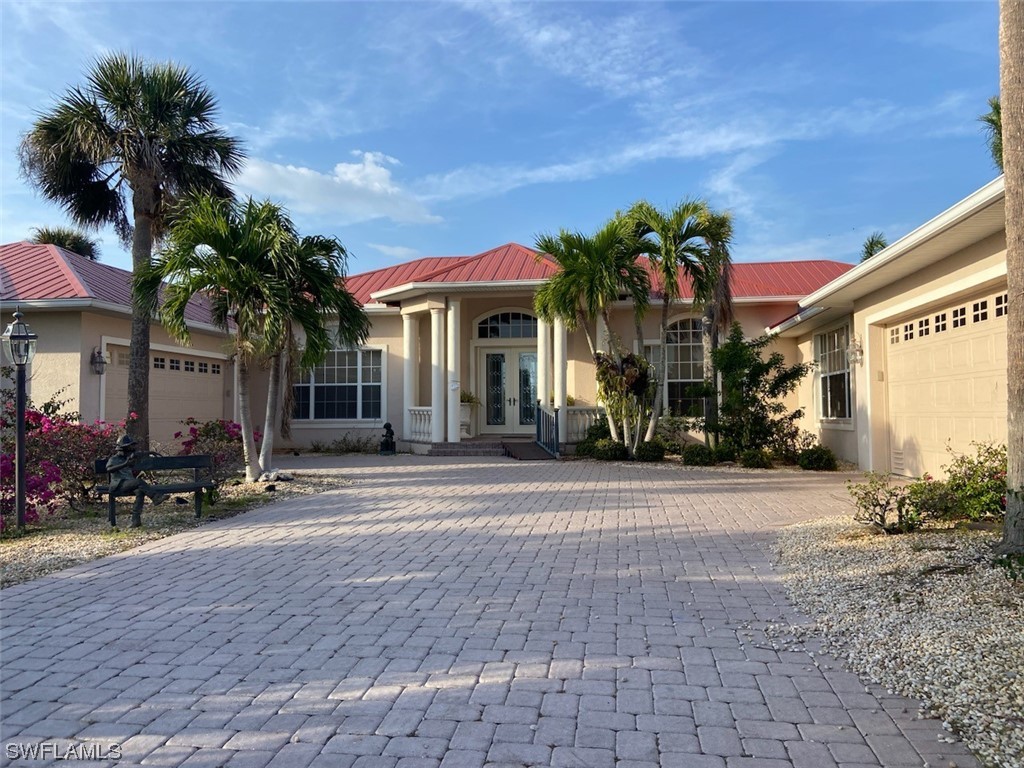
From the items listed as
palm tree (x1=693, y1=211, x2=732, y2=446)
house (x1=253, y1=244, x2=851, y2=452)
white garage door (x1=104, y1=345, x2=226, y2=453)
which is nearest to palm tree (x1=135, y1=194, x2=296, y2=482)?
white garage door (x1=104, y1=345, x2=226, y2=453)

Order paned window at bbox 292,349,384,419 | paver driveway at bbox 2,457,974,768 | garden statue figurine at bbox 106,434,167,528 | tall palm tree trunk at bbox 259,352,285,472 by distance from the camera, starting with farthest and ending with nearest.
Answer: paned window at bbox 292,349,384,419 → tall palm tree trunk at bbox 259,352,285,472 → garden statue figurine at bbox 106,434,167,528 → paver driveway at bbox 2,457,974,768

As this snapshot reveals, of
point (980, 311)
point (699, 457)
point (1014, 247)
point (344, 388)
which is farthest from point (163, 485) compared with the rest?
point (980, 311)

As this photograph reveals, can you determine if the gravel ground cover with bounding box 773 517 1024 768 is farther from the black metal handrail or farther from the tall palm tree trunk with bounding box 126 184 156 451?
the tall palm tree trunk with bounding box 126 184 156 451

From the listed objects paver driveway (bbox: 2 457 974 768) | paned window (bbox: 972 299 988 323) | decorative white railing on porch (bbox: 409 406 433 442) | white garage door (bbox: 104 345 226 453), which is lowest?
paver driveway (bbox: 2 457 974 768)

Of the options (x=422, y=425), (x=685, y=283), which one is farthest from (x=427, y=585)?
(x=685, y=283)

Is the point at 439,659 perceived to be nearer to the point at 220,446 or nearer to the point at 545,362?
the point at 220,446

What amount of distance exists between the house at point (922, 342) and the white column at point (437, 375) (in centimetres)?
826

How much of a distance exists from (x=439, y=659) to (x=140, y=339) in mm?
10633

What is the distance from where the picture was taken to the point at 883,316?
40.2 feet

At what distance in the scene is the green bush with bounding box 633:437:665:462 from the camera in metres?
15.4

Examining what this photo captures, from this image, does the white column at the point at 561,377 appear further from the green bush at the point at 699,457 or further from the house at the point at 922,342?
the house at the point at 922,342

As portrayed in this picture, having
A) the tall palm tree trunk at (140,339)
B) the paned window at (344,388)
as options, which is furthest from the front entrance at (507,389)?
the tall palm tree trunk at (140,339)

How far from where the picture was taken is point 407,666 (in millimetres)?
4012

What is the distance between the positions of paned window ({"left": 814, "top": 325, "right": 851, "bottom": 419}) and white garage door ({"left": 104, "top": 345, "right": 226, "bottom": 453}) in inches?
582
